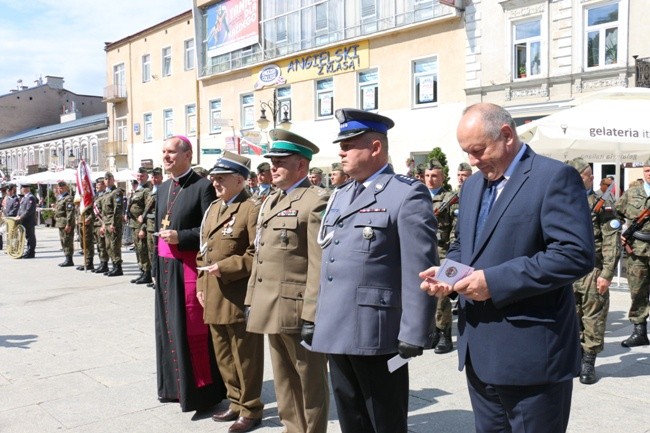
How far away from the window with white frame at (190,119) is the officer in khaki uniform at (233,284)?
2844cm

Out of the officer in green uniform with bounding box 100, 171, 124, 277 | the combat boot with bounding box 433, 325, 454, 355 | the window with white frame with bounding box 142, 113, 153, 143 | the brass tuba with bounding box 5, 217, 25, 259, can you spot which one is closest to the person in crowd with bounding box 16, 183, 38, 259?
the brass tuba with bounding box 5, 217, 25, 259

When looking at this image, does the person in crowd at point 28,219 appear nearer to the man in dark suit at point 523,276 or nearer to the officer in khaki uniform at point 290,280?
the officer in khaki uniform at point 290,280

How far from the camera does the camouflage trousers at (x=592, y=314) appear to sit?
5.25m

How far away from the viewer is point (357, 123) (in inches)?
120

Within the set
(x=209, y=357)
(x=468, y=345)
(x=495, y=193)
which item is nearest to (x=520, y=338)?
(x=468, y=345)

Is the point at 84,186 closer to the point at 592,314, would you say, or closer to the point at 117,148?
the point at 592,314

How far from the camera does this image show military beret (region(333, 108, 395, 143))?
3.04m

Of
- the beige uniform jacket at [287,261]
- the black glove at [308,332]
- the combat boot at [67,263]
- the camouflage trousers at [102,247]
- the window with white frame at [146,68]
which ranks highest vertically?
the window with white frame at [146,68]

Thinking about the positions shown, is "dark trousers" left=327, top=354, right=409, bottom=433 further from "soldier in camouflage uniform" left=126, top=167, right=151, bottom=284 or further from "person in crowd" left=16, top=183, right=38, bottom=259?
"person in crowd" left=16, top=183, right=38, bottom=259

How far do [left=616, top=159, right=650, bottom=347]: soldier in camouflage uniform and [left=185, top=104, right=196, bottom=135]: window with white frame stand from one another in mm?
27457

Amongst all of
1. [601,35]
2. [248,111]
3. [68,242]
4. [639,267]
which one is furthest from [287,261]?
[248,111]

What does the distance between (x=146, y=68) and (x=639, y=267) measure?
Answer: 32970 millimetres

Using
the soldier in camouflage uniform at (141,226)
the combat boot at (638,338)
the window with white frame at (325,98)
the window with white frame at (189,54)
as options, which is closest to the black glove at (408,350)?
the combat boot at (638,338)

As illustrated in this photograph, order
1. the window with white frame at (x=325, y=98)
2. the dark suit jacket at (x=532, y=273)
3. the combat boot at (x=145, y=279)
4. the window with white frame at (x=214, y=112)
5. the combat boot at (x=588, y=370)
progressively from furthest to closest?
1. the window with white frame at (x=214, y=112)
2. the window with white frame at (x=325, y=98)
3. the combat boot at (x=145, y=279)
4. the combat boot at (x=588, y=370)
5. the dark suit jacket at (x=532, y=273)
